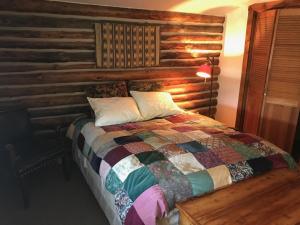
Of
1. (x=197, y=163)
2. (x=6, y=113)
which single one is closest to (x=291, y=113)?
(x=197, y=163)

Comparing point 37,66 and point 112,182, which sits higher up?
point 37,66

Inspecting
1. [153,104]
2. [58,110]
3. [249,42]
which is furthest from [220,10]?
[58,110]

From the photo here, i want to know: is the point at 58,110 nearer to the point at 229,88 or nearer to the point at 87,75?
the point at 87,75

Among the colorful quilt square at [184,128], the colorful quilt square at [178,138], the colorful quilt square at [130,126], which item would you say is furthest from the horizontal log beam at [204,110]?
the colorful quilt square at [178,138]

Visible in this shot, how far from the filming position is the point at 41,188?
9.29 feet

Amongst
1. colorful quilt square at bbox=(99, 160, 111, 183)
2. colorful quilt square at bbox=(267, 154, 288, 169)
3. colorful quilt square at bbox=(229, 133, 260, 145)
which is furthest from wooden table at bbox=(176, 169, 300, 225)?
colorful quilt square at bbox=(99, 160, 111, 183)

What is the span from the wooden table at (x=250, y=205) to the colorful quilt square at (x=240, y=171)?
49mm

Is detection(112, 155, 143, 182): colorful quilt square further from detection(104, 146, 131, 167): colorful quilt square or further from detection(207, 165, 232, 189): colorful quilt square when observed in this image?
detection(207, 165, 232, 189): colorful quilt square

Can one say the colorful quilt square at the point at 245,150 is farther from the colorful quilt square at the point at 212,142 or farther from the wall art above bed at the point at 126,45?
the wall art above bed at the point at 126,45

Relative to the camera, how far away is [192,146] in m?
2.37

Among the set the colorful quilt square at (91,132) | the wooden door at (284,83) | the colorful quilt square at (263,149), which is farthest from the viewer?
the wooden door at (284,83)

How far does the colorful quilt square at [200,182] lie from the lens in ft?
6.20

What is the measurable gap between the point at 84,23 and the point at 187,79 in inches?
74.7

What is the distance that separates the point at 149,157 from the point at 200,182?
473mm
